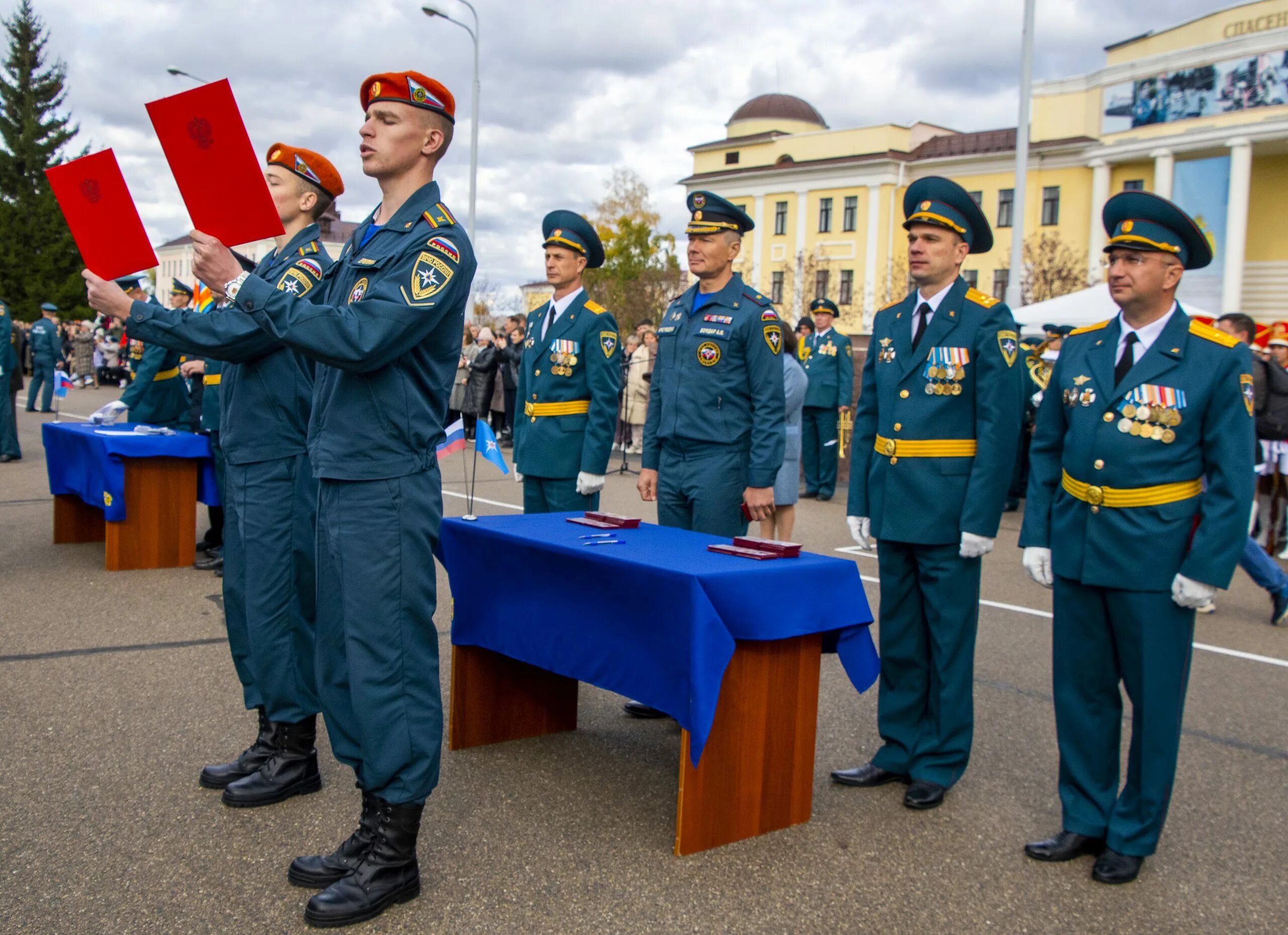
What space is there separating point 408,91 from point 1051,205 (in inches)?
2220

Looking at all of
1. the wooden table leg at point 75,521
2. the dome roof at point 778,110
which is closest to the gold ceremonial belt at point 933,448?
the wooden table leg at point 75,521

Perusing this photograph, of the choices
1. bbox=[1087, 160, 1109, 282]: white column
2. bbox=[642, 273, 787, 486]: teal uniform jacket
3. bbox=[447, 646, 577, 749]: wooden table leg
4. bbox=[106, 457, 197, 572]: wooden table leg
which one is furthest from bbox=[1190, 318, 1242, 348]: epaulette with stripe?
bbox=[1087, 160, 1109, 282]: white column

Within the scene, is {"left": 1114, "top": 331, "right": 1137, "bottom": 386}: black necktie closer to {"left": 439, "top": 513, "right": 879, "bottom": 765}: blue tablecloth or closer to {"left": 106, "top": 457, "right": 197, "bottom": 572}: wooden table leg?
{"left": 439, "top": 513, "right": 879, "bottom": 765}: blue tablecloth

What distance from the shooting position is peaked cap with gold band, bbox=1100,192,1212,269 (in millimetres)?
3855

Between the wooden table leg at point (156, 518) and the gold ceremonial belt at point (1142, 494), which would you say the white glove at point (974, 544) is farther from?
the wooden table leg at point (156, 518)

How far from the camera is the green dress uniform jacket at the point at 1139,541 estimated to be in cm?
371

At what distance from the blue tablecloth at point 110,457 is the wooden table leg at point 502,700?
434 centimetres

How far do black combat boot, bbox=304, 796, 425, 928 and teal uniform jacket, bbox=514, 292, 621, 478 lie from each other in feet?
9.12

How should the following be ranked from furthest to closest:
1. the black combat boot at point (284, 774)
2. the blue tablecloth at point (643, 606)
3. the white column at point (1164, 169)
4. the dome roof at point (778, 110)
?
the dome roof at point (778, 110)
the white column at point (1164, 169)
the black combat boot at point (284, 774)
the blue tablecloth at point (643, 606)

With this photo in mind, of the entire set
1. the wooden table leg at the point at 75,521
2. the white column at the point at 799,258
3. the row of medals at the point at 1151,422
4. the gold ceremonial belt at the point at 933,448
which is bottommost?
the wooden table leg at the point at 75,521

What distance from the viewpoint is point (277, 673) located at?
13.7 ft

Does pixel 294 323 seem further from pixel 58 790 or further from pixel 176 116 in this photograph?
pixel 58 790

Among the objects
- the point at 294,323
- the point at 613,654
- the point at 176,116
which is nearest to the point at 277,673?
the point at 613,654

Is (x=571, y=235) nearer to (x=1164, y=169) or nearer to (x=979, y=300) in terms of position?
(x=979, y=300)
